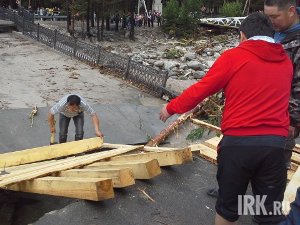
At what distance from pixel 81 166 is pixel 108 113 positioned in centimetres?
483

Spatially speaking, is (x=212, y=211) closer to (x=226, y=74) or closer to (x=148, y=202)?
(x=148, y=202)

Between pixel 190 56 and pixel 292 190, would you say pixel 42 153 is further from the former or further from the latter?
pixel 190 56

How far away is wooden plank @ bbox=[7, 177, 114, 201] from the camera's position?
3.59m

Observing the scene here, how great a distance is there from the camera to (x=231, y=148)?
276 cm

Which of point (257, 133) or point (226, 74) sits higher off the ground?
point (226, 74)

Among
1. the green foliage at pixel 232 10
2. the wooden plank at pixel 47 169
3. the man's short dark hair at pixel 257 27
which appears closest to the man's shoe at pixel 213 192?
the wooden plank at pixel 47 169

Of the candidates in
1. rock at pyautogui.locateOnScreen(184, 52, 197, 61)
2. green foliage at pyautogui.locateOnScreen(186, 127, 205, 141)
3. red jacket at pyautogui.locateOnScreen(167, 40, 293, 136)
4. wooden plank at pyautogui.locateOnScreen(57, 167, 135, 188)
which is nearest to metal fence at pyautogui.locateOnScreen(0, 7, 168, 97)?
green foliage at pyautogui.locateOnScreen(186, 127, 205, 141)

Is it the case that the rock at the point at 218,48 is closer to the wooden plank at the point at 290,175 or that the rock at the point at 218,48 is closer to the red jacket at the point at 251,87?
the wooden plank at the point at 290,175

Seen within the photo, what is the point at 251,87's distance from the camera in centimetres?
264

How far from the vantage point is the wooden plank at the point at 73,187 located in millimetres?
3590

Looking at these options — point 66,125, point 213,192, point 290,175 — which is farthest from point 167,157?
point 66,125

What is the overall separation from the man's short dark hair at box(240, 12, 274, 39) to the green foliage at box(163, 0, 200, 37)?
26412 millimetres

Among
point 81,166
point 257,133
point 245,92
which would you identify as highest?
point 245,92

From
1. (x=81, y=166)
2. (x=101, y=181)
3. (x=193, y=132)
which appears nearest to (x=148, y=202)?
(x=101, y=181)
